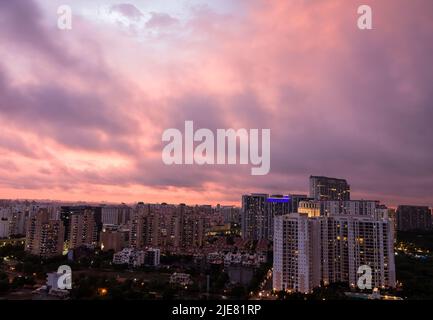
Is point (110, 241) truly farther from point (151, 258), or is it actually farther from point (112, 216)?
point (112, 216)

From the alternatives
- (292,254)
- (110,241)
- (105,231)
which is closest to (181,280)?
(292,254)

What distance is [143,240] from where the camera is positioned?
1098 centimetres

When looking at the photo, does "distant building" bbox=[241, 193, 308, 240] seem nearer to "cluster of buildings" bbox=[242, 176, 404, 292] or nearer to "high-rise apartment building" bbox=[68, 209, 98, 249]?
"high-rise apartment building" bbox=[68, 209, 98, 249]

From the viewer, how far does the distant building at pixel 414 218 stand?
49.3ft

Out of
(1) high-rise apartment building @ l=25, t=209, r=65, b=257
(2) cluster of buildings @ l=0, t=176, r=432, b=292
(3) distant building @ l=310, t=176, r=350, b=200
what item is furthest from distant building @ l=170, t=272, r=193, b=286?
(3) distant building @ l=310, t=176, r=350, b=200

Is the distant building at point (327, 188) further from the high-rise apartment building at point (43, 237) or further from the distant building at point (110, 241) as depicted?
the high-rise apartment building at point (43, 237)

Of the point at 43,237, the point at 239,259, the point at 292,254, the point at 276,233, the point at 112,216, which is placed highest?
the point at 276,233

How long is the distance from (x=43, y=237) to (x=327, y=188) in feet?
38.0

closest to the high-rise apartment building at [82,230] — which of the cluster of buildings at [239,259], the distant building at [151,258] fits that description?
the distant building at [151,258]

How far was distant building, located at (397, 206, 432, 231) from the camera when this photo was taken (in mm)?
15039

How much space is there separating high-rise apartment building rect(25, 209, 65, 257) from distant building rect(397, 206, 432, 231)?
1421cm

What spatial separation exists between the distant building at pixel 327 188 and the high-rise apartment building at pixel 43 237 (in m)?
10.5

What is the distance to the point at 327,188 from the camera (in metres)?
14.9
